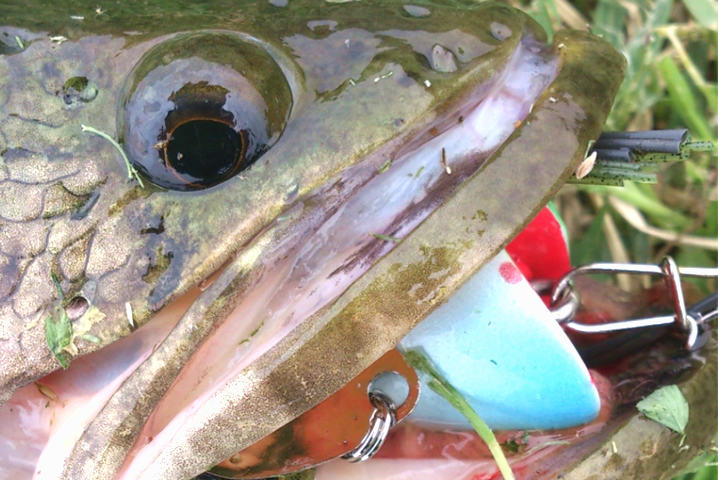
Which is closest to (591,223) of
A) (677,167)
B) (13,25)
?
(677,167)

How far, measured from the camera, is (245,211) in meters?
1.47

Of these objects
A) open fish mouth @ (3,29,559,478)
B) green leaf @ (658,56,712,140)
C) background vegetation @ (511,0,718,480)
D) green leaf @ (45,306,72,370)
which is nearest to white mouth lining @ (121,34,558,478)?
open fish mouth @ (3,29,559,478)

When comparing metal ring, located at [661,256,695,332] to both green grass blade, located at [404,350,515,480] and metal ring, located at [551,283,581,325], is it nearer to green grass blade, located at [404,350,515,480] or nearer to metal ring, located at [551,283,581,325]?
metal ring, located at [551,283,581,325]

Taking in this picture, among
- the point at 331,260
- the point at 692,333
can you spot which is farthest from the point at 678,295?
the point at 331,260

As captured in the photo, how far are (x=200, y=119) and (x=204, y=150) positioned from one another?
64mm

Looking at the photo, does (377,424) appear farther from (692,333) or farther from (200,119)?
(692,333)

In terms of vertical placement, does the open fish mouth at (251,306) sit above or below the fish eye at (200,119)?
below

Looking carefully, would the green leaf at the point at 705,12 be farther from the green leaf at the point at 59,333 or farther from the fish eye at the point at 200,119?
the green leaf at the point at 59,333

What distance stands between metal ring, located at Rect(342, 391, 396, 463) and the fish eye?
0.62 metres

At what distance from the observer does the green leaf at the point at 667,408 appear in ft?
5.56

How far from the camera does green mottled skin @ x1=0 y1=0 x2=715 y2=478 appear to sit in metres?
1.44

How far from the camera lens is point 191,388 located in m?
1.55

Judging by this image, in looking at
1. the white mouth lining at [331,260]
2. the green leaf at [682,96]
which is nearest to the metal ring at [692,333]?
the white mouth lining at [331,260]

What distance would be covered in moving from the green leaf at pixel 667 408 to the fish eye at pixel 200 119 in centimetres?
106
